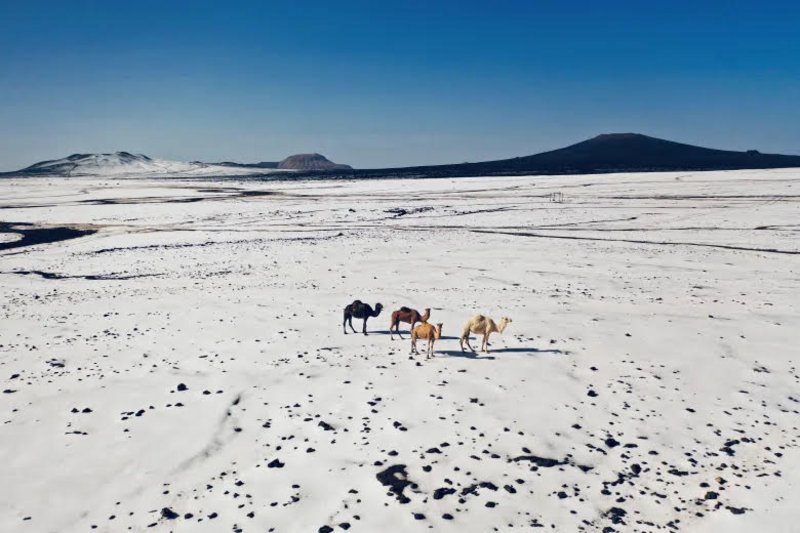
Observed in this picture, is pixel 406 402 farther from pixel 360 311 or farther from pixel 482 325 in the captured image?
pixel 360 311

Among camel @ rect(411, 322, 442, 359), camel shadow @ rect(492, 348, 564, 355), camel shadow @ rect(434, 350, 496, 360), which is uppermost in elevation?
camel @ rect(411, 322, 442, 359)

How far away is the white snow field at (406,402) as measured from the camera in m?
6.82

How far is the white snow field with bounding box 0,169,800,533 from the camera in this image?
22.4 feet

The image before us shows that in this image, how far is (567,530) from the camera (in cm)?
630

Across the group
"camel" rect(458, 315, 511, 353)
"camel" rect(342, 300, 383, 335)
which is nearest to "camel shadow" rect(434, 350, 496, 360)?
"camel" rect(458, 315, 511, 353)

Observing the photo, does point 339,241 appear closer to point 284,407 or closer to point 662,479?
point 284,407

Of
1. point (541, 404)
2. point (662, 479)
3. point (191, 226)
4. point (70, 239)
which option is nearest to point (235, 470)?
point (541, 404)

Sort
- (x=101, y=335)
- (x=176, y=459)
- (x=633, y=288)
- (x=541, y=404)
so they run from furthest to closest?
(x=633, y=288) < (x=101, y=335) < (x=541, y=404) < (x=176, y=459)

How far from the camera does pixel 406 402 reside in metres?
9.47

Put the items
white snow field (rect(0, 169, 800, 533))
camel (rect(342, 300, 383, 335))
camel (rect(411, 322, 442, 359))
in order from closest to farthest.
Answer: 1. white snow field (rect(0, 169, 800, 533))
2. camel (rect(411, 322, 442, 359))
3. camel (rect(342, 300, 383, 335))

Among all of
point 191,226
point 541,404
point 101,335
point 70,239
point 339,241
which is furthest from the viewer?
point 191,226

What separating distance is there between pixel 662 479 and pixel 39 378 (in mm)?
11308

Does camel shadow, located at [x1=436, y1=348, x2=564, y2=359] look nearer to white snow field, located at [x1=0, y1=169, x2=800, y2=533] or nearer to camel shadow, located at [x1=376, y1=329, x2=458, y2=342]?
white snow field, located at [x1=0, y1=169, x2=800, y2=533]

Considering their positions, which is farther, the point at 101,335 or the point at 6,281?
the point at 6,281
